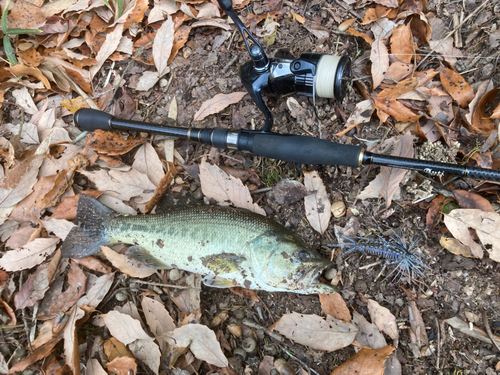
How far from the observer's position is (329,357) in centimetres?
293

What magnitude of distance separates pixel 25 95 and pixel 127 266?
2.37 meters

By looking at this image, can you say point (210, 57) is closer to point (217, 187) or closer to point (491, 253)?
point (217, 187)

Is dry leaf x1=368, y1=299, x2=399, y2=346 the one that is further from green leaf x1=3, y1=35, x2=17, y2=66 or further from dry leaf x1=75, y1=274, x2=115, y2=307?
green leaf x1=3, y1=35, x2=17, y2=66

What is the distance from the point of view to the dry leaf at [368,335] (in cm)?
281

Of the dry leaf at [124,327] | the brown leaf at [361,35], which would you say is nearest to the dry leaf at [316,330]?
the dry leaf at [124,327]

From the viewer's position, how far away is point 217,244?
293cm

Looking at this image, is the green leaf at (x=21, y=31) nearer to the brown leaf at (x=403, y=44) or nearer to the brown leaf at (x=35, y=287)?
the brown leaf at (x=35, y=287)

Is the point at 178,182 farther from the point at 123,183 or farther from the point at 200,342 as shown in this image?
the point at 200,342

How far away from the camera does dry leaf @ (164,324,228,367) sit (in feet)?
9.64

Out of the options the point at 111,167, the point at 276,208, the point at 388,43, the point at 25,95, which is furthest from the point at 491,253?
the point at 25,95

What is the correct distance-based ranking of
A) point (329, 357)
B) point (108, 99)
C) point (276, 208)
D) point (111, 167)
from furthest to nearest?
point (108, 99)
point (111, 167)
point (276, 208)
point (329, 357)

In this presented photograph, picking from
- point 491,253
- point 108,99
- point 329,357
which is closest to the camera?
point 491,253

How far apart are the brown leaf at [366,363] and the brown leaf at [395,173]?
1.21m

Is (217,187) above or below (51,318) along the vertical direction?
above
